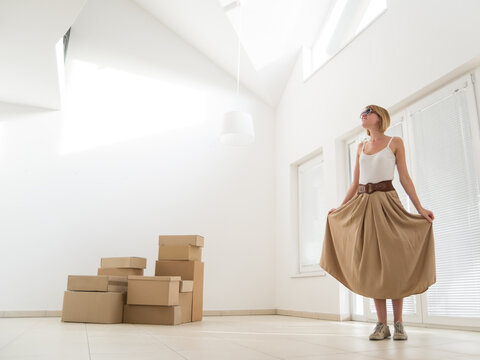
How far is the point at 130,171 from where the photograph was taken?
4.86m

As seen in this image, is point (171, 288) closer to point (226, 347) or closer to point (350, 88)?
point (226, 347)

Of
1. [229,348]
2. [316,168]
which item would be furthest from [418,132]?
[229,348]

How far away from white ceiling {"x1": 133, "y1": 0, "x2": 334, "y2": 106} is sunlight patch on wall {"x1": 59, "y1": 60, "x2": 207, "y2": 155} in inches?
25.1

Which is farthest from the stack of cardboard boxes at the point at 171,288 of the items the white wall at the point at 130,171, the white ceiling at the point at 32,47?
the white ceiling at the point at 32,47

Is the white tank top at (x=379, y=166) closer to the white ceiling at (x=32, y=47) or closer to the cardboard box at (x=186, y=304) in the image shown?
the cardboard box at (x=186, y=304)

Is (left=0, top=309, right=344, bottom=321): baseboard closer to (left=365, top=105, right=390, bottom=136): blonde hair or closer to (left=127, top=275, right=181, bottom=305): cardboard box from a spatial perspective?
(left=127, top=275, right=181, bottom=305): cardboard box

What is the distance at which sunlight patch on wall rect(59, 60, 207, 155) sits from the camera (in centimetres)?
477

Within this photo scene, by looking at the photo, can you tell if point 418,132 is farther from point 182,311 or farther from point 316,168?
point 182,311

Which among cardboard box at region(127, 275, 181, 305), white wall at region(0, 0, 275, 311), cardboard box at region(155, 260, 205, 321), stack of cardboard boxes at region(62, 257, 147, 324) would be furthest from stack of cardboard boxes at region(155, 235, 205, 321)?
white wall at region(0, 0, 275, 311)

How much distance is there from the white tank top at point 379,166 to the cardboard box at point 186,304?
1.84 meters

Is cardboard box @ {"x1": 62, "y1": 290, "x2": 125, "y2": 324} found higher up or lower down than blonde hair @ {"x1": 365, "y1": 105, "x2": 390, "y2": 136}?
lower down

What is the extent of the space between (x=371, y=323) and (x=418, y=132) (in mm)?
1608

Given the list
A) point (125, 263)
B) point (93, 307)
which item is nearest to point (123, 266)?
point (125, 263)

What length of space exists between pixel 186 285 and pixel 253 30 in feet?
9.89
